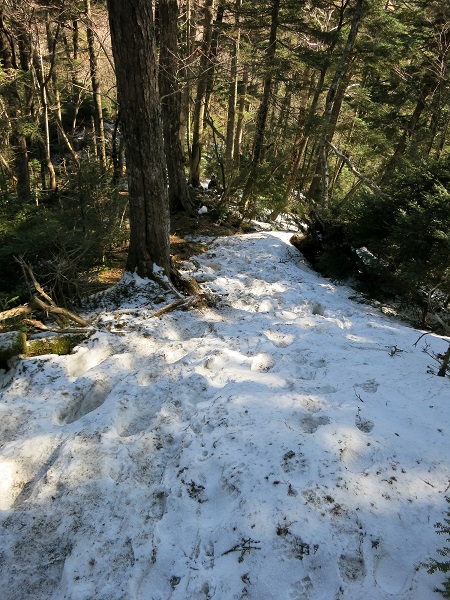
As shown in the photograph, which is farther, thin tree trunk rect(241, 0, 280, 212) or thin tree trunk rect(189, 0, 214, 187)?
thin tree trunk rect(189, 0, 214, 187)

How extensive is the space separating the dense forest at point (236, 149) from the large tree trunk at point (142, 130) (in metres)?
0.02

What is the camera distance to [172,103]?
882 cm

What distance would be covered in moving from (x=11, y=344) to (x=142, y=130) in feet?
10.8

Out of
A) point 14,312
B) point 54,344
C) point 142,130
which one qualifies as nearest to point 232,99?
point 142,130

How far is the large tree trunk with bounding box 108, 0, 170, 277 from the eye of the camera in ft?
14.7

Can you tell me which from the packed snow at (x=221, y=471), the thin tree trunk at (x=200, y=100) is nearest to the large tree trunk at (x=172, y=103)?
the thin tree trunk at (x=200, y=100)

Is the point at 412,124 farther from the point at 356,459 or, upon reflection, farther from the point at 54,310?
the point at 356,459

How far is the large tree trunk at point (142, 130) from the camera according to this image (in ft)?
14.7

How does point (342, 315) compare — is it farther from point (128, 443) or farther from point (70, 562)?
point (70, 562)

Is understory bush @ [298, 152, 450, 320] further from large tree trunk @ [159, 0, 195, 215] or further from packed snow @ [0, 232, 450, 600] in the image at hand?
large tree trunk @ [159, 0, 195, 215]

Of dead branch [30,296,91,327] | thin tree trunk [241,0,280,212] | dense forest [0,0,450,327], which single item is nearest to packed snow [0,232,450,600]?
dead branch [30,296,91,327]

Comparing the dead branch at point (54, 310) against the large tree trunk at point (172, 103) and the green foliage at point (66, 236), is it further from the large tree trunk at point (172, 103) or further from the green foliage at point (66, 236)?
the large tree trunk at point (172, 103)

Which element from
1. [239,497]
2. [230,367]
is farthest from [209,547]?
[230,367]

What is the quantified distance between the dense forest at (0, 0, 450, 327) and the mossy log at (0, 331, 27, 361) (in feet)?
3.47
